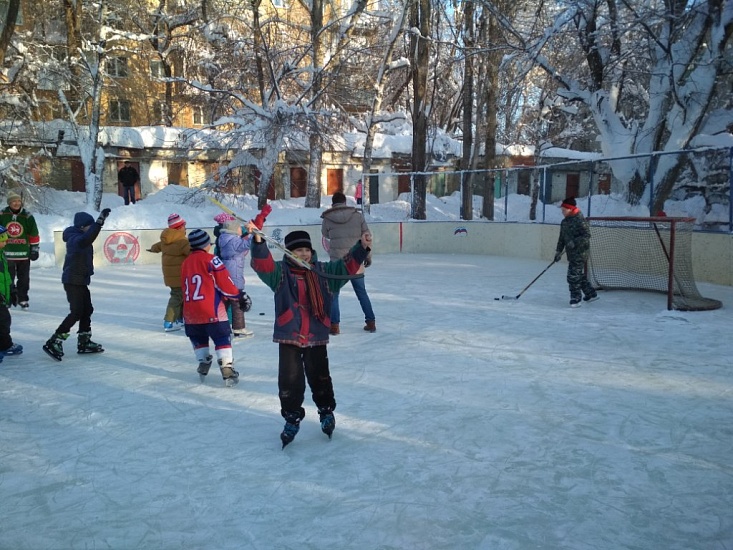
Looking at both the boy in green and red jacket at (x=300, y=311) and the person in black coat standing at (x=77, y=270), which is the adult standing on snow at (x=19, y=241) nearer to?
the person in black coat standing at (x=77, y=270)

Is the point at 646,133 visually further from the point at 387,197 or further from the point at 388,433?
the point at 388,433

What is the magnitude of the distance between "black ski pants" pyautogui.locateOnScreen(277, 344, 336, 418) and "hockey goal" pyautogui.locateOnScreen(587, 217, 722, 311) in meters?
6.10

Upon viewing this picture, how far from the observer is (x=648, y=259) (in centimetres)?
1083

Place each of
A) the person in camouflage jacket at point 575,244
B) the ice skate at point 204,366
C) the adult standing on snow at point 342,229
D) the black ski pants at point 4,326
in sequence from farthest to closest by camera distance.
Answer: the person in camouflage jacket at point 575,244 → the adult standing on snow at point 342,229 → the black ski pants at point 4,326 → the ice skate at point 204,366

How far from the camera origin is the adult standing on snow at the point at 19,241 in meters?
8.81

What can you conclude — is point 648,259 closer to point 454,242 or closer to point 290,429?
point 454,242

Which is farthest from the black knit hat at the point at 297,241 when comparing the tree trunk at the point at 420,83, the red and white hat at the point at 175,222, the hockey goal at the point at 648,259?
the tree trunk at the point at 420,83

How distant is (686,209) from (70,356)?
1138 centimetres

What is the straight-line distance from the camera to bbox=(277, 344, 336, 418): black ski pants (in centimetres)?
393

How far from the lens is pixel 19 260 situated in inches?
357

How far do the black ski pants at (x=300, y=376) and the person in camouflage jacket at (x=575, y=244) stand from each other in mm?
5681

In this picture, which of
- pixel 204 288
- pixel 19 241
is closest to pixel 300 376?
pixel 204 288

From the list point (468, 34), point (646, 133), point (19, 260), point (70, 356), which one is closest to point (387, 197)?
point (468, 34)

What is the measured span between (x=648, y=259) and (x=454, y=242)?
24.8 feet
